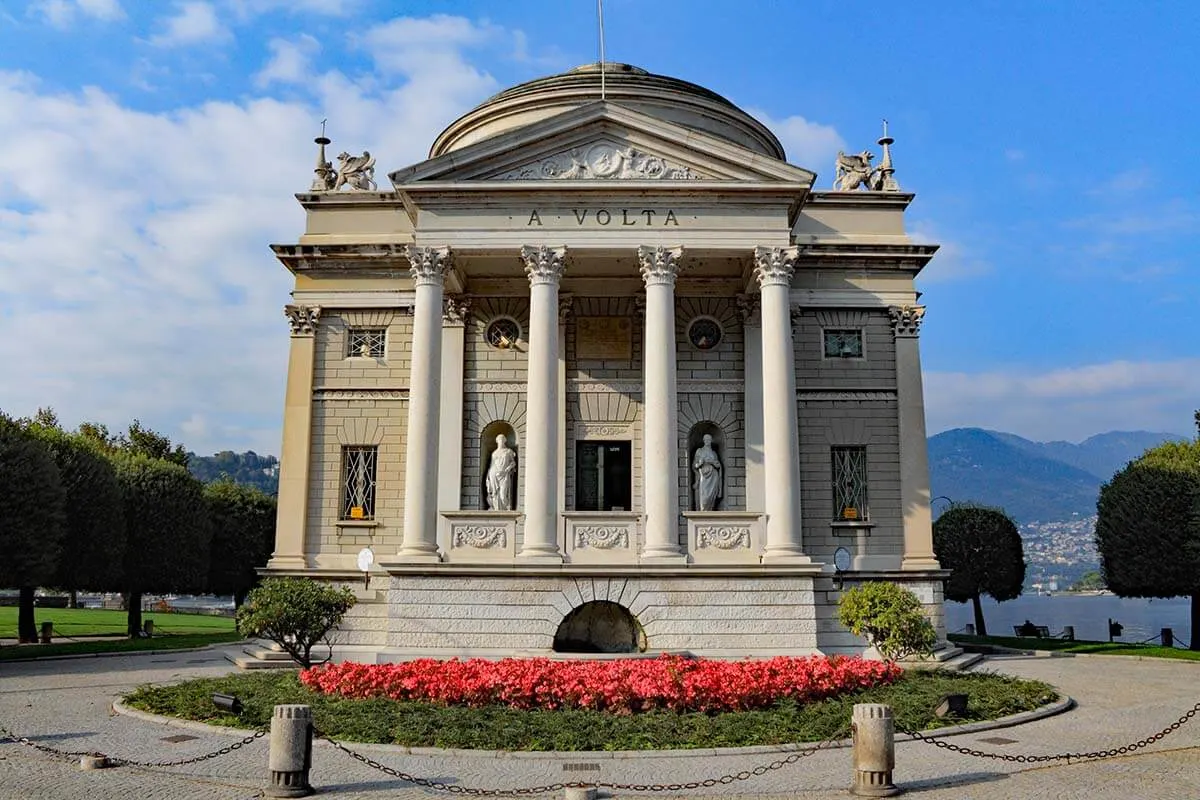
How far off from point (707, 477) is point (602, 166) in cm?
908

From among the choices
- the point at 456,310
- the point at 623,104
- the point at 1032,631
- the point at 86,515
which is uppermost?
the point at 623,104

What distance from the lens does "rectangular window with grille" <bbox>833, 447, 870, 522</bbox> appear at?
28.9 meters

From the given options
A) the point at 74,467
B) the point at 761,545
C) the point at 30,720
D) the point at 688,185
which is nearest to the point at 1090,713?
the point at 761,545

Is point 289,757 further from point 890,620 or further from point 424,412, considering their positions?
point 424,412

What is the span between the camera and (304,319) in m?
30.0

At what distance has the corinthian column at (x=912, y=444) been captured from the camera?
28.4m

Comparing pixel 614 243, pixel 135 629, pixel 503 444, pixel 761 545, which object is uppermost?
pixel 614 243

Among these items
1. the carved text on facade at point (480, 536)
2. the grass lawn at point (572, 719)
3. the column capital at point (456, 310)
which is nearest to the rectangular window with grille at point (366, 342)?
the column capital at point (456, 310)

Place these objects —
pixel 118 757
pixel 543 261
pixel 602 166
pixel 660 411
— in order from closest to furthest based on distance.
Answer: pixel 118 757
pixel 660 411
pixel 543 261
pixel 602 166

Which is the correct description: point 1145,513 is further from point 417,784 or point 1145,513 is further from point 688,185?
point 417,784

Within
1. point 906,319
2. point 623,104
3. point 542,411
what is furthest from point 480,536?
point 623,104

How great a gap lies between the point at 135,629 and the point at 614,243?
31.7 meters

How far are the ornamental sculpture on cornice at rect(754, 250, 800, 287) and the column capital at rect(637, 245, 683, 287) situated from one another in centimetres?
216

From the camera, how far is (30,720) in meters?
17.4
